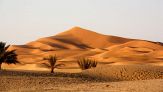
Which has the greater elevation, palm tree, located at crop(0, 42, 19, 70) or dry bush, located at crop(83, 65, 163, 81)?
palm tree, located at crop(0, 42, 19, 70)

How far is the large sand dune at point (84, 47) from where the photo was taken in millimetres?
78000

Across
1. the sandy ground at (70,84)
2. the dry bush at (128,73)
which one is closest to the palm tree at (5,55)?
the dry bush at (128,73)

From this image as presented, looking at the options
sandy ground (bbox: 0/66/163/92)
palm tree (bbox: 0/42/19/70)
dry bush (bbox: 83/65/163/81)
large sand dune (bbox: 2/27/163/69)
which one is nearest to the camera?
sandy ground (bbox: 0/66/163/92)

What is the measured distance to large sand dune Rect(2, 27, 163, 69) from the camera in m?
78.0

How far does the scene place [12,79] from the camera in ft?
66.0

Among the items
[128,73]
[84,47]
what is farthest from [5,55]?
[84,47]

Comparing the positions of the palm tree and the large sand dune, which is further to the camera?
the large sand dune

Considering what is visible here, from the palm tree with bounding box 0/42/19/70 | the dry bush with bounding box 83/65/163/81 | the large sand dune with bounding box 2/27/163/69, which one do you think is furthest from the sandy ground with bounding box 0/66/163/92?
the large sand dune with bounding box 2/27/163/69

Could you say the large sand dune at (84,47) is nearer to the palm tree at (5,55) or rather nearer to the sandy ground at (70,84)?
the palm tree at (5,55)

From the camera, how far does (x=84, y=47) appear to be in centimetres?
11125

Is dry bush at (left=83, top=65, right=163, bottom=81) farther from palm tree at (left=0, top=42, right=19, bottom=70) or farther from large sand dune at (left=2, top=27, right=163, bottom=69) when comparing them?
large sand dune at (left=2, top=27, right=163, bottom=69)

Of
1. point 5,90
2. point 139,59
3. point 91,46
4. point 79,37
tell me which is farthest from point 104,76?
point 79,37

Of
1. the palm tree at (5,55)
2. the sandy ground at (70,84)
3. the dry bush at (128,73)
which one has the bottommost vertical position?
the sandy ground at (70,84)

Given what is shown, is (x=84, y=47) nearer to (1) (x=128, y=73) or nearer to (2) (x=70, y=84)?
(1) (x=128, y=73)
